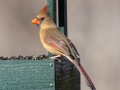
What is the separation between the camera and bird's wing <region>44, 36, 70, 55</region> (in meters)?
5.40

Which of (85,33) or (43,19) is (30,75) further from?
(85,33)

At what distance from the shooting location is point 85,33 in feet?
25.0

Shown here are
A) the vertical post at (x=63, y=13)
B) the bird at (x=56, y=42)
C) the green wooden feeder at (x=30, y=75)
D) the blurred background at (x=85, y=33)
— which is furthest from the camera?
the blurred background at (x=85, y=33)

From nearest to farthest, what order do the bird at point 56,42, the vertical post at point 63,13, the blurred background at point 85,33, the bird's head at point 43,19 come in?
the bird at point 56,42 < the bird's head at point 43,19 < the vertical post at point 63,13 < the blurred background at point 85,33

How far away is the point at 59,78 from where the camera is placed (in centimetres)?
519

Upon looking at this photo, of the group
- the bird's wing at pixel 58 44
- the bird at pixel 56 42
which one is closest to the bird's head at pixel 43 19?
the bird at pixel 56 42

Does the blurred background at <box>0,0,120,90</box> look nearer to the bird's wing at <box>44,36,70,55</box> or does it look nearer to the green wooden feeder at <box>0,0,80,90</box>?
the bird's wing at <box>44,36,70,55</box>

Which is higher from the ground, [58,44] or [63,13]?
[63,13]

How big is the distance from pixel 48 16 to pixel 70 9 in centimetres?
202

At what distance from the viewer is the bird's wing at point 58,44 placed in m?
5.40

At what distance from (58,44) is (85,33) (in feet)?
7.13

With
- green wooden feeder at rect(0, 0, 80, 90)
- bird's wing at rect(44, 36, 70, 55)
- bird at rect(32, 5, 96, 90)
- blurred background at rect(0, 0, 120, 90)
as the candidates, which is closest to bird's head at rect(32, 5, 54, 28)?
bird at rect(32, 5, 96, 90)

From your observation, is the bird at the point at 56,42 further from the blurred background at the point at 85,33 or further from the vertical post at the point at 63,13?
the blurred background at the point at 85,33

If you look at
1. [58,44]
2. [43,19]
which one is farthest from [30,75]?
[43,19]
